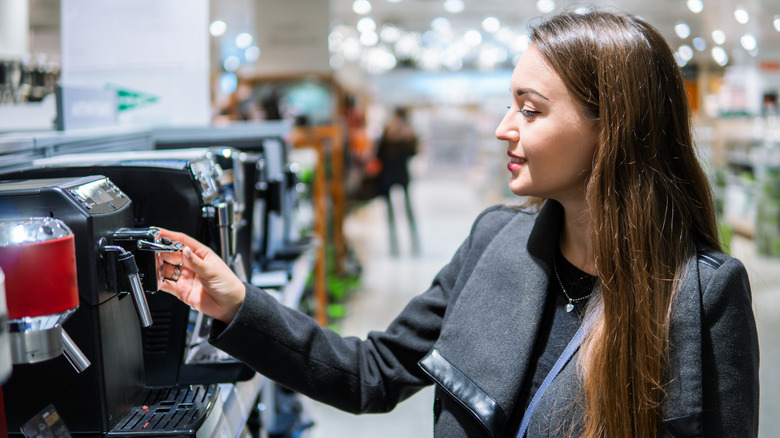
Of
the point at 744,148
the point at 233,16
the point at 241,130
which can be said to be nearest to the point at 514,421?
the point at 241,130

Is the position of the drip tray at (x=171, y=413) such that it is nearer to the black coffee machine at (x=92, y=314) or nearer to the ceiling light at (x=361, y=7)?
the black coffee machine at (x=92, y=314)

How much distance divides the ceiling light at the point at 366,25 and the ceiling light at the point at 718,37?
21.8ft

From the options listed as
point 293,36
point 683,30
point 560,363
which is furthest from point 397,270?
point 560,363

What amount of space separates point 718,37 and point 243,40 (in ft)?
38.0

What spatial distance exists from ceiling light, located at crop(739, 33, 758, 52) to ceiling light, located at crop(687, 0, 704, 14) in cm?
56

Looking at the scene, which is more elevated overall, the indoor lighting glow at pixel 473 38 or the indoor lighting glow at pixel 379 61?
the indoor lighting glow at pixel 473 38

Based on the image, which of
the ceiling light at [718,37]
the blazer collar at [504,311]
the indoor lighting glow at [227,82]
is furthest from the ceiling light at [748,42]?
the indoor lighting glow at [227,82]

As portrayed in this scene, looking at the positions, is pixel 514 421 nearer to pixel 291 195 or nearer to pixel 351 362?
pixel 351 362

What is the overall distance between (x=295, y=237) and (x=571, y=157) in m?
1.99

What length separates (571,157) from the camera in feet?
4.35

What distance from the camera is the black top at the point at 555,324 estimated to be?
1379 mm

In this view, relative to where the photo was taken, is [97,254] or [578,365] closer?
[97,254]

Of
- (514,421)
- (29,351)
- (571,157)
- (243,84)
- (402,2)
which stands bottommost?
(514,421)

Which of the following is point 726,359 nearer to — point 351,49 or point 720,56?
point 720,56
